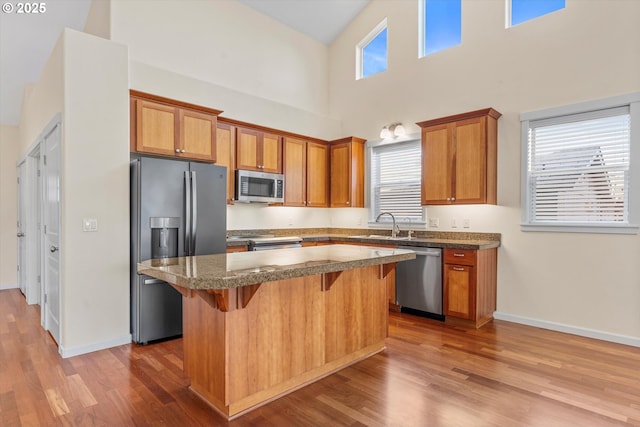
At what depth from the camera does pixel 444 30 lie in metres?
4.88

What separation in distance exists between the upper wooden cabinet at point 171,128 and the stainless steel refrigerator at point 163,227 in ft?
0.87

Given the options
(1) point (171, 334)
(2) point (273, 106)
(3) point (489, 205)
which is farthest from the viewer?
(2) point (273, 106)

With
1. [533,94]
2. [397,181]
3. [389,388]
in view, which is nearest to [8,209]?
[397,181]

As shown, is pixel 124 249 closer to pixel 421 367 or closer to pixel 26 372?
pixel 26 372

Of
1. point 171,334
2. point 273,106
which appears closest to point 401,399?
point 171,334

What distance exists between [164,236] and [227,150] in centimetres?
157

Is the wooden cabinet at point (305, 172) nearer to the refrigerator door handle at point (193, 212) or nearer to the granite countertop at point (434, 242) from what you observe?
the granite countertop at point (434, 242)

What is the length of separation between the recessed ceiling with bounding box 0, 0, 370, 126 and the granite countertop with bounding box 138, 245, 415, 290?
428cm

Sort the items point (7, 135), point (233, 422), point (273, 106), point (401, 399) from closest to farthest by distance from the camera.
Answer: point (233, 422) → point (401, 399) → point (273, 106) → point (7, 135)

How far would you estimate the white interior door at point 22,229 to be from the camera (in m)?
5.25

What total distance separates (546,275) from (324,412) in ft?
10.0

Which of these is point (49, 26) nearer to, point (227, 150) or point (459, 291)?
point (227, 150)

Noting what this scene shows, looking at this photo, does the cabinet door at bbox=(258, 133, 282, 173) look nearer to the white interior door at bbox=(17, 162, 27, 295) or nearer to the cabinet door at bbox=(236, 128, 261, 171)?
the cabinet door at bbox=(236, 128, 261, 171)

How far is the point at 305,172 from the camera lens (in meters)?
5.58
